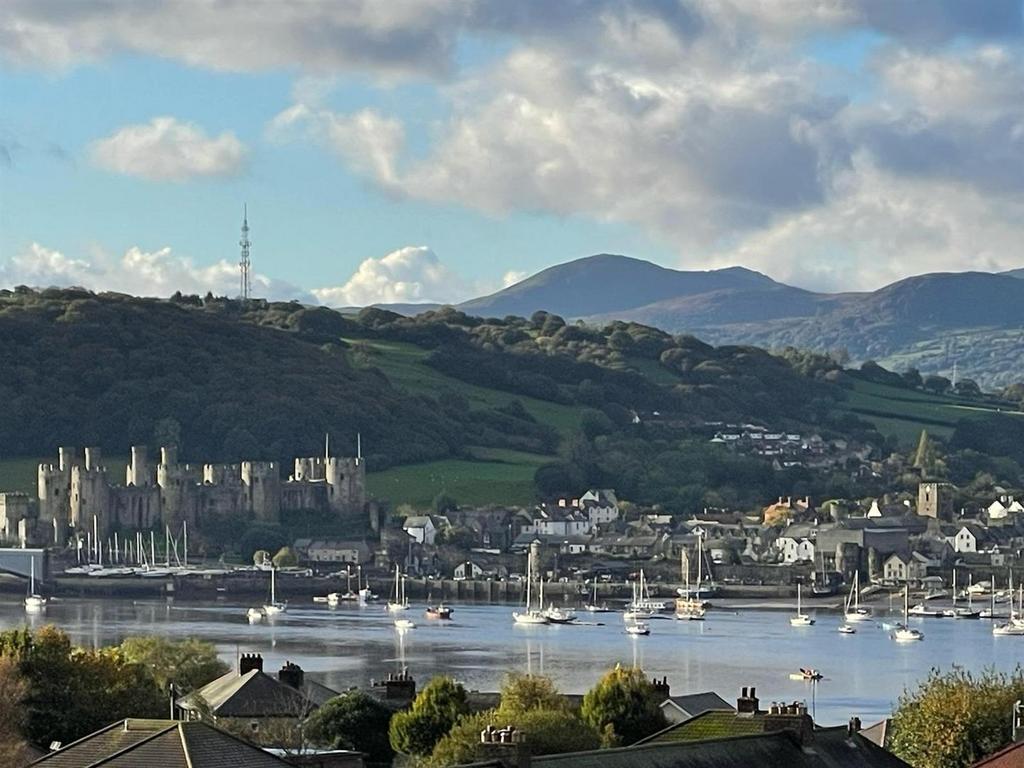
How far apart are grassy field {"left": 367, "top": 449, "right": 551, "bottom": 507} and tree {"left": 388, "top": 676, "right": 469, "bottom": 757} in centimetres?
11496

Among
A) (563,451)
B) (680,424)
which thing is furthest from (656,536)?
(680,424)

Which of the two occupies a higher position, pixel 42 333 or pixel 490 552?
pixel 42 333

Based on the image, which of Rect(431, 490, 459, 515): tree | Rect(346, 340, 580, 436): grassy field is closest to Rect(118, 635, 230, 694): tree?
Answer: Rect(431, 490, 459, 515): tree

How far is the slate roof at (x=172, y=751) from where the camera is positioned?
21016 mm

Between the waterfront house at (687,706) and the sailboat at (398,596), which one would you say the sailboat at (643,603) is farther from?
the waterfront house at (687,706)

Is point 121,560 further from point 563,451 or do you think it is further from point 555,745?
point 555,745

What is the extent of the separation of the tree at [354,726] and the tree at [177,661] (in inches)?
Result: 255

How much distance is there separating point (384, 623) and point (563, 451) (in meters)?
63.1

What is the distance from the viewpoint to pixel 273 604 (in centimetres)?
11738

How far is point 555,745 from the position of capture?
32344 mm

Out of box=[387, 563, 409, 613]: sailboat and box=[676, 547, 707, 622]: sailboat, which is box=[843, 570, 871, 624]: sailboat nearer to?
box=[676, 547, 707, 622]: sailboat

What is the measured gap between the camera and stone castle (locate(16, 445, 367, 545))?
149250mm

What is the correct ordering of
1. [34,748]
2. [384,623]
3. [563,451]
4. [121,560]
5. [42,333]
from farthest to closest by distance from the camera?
[42,333] → [563,451] → [121,560] → [384,623] → [34,748]

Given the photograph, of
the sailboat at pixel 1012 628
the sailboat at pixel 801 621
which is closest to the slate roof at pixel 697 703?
the sailboat at pixel 1012 628
